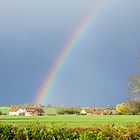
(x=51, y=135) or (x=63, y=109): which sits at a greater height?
(x=63, y=109)

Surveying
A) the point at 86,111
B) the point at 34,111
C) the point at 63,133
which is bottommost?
the point at 63,133

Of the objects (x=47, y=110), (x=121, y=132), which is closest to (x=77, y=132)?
(x=121, y=132)

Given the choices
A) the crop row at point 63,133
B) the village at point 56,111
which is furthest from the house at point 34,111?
the crop row at point 63,133

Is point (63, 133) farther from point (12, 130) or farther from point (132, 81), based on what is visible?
point (132, 81)

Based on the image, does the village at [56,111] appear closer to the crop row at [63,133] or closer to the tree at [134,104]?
the tree at [134,104]

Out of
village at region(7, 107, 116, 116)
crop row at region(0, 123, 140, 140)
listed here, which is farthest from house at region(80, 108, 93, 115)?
crop row at region(0, 123, 140, 140)

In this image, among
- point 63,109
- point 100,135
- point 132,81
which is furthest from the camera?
point 63,109

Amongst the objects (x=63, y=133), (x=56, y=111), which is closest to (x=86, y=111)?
(x=56, y=111)

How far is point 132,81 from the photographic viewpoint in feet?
250

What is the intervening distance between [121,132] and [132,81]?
193 feet

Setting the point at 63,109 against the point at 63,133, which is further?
the point at 63,109

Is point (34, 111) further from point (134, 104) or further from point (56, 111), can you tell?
point (134, 104)

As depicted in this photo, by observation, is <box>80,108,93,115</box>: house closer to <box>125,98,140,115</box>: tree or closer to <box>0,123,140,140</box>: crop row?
<box>125,98,140,115</box>: tree

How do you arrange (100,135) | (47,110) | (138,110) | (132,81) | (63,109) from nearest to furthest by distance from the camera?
(100,135), (132,81), (138,110), (63,109), (47,110)
